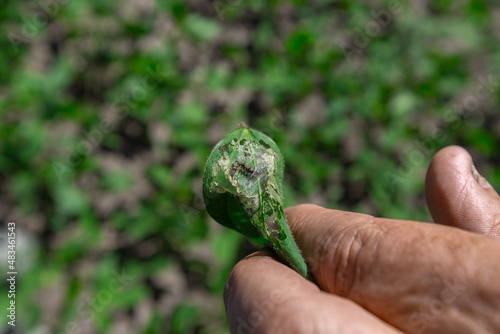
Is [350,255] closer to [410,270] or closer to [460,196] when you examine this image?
[410,270]

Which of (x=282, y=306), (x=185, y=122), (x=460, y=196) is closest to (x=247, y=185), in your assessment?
(x=282, y=306)

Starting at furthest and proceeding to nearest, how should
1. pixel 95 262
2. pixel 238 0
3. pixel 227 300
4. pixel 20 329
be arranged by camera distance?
pixel 238 0 → pixel 95 262 → pixel 20 329 → pixel 227 300

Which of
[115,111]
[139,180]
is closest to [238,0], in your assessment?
[115,111]

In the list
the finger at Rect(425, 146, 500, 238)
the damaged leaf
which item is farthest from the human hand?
the finger at Rect(425, 146, 500, 238)

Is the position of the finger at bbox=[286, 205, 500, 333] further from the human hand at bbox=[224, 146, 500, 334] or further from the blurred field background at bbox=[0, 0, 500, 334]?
the blurred field background at bbox=[0, 0, 500, 334]

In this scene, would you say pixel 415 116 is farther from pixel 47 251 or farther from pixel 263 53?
pixel 47 251

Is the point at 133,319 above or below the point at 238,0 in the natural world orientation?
below

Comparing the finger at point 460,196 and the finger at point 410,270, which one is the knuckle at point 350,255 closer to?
the finger at point 410,270
